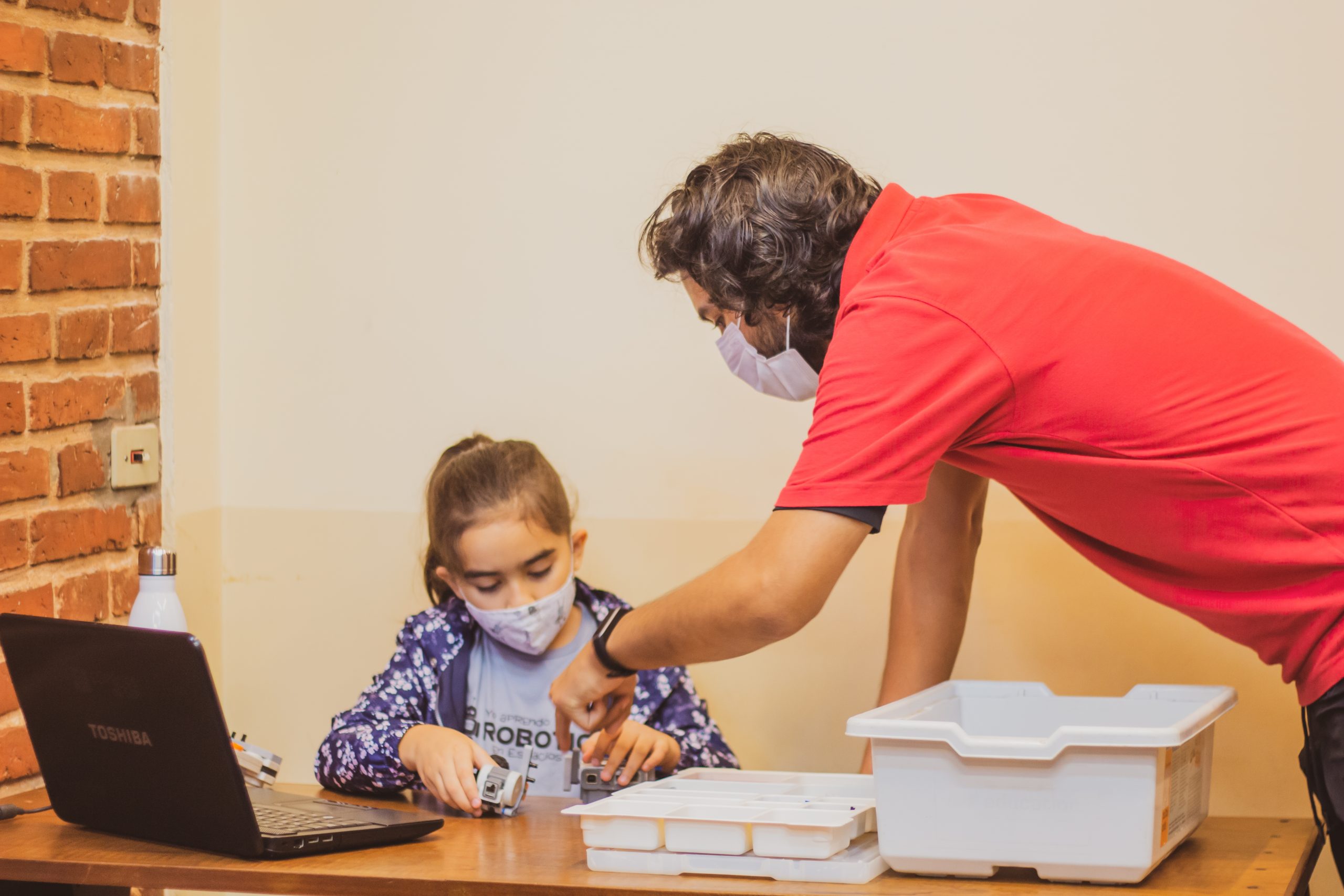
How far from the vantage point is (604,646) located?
48.0 inches

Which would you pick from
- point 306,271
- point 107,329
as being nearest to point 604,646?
point 107,329

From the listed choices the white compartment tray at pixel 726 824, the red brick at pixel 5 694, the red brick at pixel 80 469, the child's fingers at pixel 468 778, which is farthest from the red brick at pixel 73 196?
the white compartment tray at pixel 726 824

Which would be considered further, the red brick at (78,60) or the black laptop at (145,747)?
the red brick at (78,60)

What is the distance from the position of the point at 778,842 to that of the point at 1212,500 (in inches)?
19.3

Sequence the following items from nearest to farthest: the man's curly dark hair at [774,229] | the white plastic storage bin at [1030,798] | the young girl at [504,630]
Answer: the white plastic storage bin at [1030,798] → the man's curly dark hair at [774,229] → the young girl at [504,630]

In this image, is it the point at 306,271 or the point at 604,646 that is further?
the point at 306,271

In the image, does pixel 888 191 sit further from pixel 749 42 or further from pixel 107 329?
pixel 107 329

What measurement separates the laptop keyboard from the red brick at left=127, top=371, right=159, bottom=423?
0.86 meters

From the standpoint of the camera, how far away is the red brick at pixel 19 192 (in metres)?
1.65

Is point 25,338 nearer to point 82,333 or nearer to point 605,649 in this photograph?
point 82,333

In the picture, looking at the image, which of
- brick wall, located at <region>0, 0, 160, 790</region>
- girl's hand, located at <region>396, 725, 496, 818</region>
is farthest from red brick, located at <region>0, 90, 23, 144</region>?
girl's hand, located at <region>396, 725, 496, 818</region>

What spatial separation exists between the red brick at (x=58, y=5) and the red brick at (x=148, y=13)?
146 millimetres

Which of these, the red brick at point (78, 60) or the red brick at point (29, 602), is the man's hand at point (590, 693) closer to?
the red brick at point (29, 602)

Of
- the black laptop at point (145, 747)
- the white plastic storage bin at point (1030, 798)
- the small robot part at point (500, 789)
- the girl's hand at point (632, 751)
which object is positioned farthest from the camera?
the girl's hand at point (632, 751)
